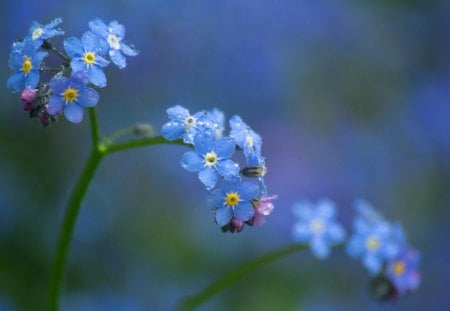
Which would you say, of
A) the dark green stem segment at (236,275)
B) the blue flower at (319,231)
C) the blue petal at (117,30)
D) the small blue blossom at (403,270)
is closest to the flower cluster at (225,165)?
the blue petal at (117,30)

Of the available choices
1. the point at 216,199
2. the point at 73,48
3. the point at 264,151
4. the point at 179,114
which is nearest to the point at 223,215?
the point at 216,199

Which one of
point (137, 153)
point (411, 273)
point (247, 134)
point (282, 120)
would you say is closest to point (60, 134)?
point (137, 153)

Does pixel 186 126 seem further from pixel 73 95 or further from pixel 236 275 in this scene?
pixel 236 275

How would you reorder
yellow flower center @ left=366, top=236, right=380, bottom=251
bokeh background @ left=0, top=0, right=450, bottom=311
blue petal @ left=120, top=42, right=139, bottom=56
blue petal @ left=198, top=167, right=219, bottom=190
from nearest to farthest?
blue petal @ left=198, top=167, right=219, bottom=190 < blue petal @ left=120, top=42, right=139, bottom=56 < yellow flower center @ left=366, top=236, right=380, bottom=251 < bokeh background @ left=0, top=0, right=450, bottom=311

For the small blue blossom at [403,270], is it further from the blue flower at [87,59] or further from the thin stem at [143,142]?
the blue flower at [87,59]

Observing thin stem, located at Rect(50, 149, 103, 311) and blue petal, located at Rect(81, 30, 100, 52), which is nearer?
blue petal, located at Rect(81, 30, 100, 52)

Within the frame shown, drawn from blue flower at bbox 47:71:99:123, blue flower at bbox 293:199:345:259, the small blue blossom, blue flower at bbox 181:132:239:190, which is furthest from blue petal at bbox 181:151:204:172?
the small blue blossom

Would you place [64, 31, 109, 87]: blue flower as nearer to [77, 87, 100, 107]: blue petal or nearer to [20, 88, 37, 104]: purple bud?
[77, 87, 100, 107]: blue petal
